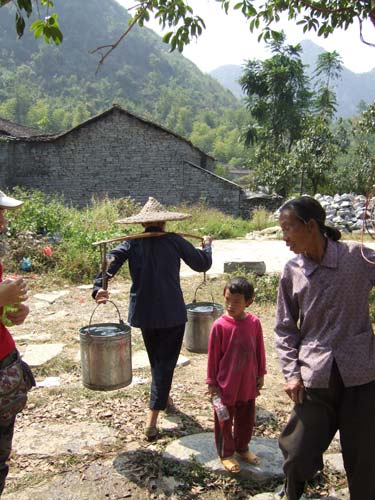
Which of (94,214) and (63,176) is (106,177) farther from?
→ (94,214)

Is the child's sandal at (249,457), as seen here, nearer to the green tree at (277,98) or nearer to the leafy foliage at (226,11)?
the leafy foliage at (226,11)

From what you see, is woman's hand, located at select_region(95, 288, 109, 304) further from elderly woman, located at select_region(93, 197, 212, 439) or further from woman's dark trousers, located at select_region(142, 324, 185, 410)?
woman's dark trousers, located at select_region(142, 324, 185, 410)

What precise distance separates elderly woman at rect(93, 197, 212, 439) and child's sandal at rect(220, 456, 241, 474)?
2.24 ft

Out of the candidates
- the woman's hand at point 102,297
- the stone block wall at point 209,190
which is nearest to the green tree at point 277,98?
the stone block wall at point 209,190

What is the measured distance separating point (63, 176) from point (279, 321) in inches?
813

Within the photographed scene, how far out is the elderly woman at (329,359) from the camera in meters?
2.29

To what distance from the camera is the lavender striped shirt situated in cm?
230

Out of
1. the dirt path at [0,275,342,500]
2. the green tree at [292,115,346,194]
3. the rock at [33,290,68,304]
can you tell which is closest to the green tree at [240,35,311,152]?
the green tree at [292,115,346,194]

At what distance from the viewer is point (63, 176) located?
72.2 feet

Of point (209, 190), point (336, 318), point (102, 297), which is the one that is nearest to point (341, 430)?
point (336, 318)

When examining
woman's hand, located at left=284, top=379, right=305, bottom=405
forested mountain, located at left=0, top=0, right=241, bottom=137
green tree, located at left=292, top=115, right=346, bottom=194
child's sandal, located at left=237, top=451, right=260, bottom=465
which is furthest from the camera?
forested mountain, located at left=0, top=0, right=241, bottom=137

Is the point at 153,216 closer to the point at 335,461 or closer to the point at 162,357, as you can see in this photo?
the point at 162,357

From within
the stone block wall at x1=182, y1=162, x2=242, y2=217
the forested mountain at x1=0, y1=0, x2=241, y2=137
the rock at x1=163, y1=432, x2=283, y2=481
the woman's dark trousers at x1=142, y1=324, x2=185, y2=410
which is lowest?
the rock at x1=163, y1=432, x2=283, y2=481

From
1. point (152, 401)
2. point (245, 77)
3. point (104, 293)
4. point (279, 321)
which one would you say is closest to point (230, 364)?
point (279, 321)
